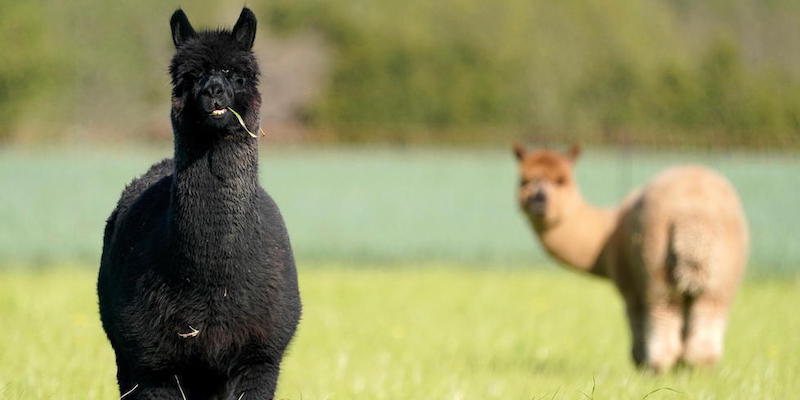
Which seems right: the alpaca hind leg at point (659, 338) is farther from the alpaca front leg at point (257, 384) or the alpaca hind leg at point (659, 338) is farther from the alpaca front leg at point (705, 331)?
the alpaca front leg at point (257, 384)

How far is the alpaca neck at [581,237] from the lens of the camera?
8969 millimetres

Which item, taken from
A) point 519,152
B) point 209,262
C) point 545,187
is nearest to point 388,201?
point 519,152

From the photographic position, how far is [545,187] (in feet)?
29.5

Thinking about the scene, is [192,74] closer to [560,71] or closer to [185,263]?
[185,263]

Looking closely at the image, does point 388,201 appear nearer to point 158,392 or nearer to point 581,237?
point 581,237

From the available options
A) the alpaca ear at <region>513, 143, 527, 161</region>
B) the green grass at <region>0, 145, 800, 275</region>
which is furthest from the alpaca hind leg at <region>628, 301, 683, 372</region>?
the green grass at <region>0, 145, 800, 275</region>

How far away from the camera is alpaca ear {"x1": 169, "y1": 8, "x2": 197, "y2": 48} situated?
4125 millimetres

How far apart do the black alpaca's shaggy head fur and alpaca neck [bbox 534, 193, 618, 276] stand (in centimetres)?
530

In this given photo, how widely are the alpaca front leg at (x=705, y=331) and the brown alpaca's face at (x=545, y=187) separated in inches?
62.7

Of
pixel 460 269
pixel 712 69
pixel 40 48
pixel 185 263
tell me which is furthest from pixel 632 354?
pixel 40 48

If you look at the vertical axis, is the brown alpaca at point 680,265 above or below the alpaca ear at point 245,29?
below

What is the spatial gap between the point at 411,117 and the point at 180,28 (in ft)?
99.0

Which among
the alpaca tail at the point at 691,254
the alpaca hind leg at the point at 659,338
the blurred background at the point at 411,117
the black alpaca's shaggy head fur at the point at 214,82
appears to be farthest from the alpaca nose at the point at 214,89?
the alpaca hind leg at the point at 659,338

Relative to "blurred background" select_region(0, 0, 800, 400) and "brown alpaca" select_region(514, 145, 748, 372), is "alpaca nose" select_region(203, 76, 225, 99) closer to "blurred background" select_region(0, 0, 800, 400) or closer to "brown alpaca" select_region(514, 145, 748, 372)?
"blurred background" select_region(0, 0, 800, 400)
